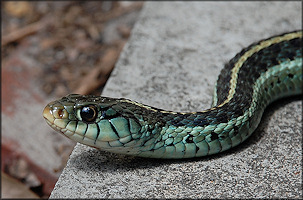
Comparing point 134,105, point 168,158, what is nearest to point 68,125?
point 134,105


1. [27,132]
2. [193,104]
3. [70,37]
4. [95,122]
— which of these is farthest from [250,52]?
[70,37]

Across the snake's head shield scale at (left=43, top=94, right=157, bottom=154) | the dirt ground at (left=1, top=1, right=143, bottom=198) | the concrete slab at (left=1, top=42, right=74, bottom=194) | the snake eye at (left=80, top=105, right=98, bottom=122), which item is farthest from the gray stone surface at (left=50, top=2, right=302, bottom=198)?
the concrete slab at (left=1, top=42, right=74, bottom=194)

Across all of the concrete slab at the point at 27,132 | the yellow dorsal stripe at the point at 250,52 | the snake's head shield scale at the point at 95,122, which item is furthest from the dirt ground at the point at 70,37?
the snake's head shield scale at the point at 95,122

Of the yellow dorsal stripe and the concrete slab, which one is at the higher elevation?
the yellow dorsal stripe

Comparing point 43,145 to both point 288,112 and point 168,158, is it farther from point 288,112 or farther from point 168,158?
point 288,112

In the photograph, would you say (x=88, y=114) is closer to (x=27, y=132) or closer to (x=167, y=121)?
(x=167, y=121)

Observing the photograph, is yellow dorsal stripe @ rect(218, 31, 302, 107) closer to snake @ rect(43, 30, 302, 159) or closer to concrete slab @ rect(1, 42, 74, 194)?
snake @ rect(43, 30, 302, 159)
